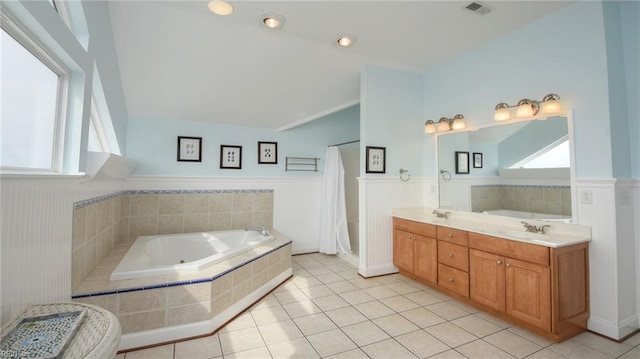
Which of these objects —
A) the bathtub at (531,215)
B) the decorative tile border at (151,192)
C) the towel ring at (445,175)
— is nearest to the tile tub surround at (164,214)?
the decorative tile border at (151,192)

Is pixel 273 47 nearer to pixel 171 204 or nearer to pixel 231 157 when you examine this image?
pixel 231 157

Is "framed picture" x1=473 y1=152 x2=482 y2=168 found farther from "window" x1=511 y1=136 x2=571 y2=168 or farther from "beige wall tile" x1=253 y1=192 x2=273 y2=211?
"beige wall tile" x1=253 y1=192 x2=273 y2=211

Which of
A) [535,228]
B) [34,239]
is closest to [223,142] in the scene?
[34,239]

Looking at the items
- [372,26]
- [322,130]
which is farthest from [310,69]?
[322,130]

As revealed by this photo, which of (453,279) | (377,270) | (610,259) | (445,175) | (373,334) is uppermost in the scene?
(445,175)

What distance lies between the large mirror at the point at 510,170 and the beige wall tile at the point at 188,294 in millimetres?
2800

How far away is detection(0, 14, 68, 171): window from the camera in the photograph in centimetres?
129

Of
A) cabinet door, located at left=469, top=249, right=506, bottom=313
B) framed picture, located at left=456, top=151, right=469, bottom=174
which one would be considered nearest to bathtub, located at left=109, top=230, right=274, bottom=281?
cabinet door, located at left=469, top=249, right=506, bottom=313

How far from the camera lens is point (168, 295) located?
6.69 ft

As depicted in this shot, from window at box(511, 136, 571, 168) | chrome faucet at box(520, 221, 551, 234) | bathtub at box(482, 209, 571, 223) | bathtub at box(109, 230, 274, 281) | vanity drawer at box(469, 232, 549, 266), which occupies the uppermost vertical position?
window at box(511, 136, 571, 168)

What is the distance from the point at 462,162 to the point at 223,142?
126 inches

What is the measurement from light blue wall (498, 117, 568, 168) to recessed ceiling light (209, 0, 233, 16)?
289 centimetres

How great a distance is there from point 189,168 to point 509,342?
3876mm

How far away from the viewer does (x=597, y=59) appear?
2.14 m
